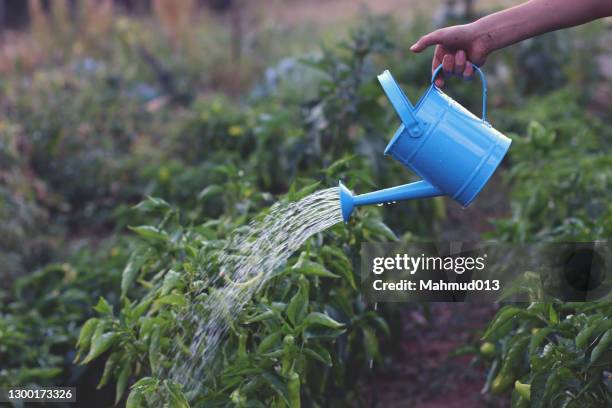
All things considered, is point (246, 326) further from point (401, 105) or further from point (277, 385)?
point (401, 105)

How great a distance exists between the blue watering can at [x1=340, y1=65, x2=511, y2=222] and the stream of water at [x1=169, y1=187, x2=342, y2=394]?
334mm

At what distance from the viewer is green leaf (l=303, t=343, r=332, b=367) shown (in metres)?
1.94

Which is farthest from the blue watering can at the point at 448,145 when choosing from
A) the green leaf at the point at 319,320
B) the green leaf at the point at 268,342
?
the green leaf at the point at 268,342

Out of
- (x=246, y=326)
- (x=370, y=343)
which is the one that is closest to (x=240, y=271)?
(x=246, y=326)

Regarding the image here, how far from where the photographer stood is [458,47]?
203 centimetres

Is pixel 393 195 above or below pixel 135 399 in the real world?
above

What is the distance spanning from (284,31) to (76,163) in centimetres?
597

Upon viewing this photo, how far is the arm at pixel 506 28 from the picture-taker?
75.4 inches

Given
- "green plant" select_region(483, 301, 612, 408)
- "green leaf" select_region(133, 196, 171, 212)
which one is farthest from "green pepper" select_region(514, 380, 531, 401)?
"green leaf" select_region(133, 196, 171, 212)

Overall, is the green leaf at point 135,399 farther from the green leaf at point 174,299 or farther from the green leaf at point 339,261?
the green leaf at point 339,261

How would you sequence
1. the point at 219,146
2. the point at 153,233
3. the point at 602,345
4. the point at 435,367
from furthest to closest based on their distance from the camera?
the point at 219,146
the point at 435,367
the point at 153,233
the point at 602,345

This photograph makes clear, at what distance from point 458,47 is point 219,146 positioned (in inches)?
108

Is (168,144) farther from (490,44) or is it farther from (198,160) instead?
(490,44)

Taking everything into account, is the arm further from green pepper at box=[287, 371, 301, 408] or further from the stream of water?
green pepper at box=[287, 371, 301, 408]
